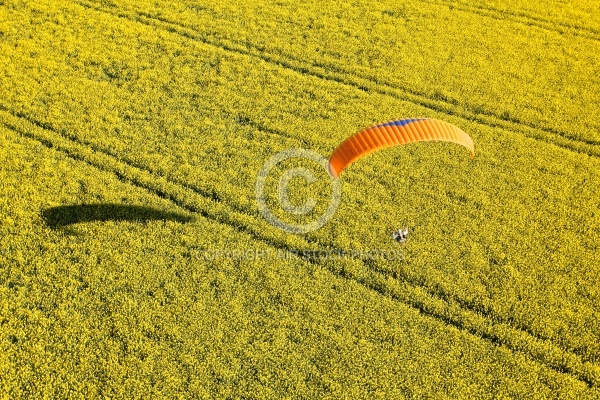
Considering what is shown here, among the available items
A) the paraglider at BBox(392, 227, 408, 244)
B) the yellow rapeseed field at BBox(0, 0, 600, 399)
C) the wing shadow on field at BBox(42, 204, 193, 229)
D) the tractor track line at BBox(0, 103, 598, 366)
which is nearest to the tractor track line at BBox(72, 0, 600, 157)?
the yellow rapeseed field at BBox(0, 0, 600, 399)

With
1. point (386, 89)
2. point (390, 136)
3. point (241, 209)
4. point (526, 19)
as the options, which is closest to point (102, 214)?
point (241, 209)

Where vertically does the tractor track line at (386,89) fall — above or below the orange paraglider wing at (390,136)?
above

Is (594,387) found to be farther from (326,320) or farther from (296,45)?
(296,45)

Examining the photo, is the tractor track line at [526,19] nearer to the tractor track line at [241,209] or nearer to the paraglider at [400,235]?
the tractor track line at [241,209]

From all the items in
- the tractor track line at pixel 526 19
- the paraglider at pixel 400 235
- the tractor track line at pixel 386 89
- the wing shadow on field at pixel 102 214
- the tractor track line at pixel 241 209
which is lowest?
the wing shadow on field at pixel 102 214

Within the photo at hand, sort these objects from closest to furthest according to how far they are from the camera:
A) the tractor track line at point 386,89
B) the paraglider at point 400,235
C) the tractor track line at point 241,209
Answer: the tractor track line at point 241,209, the paraglider at point 400,235, the tractor track line at point 386,89

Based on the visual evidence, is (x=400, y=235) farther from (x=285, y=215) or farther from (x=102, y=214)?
(x=102, y=214)

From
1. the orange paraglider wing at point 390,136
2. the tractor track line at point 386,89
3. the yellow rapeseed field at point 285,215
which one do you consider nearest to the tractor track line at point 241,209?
the yellow rapeseed field at point 285,215

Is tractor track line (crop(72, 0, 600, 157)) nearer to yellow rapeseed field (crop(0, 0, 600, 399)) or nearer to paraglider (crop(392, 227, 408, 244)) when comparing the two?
yellow rapeseed field (crop(0, 0, 600, 399))
